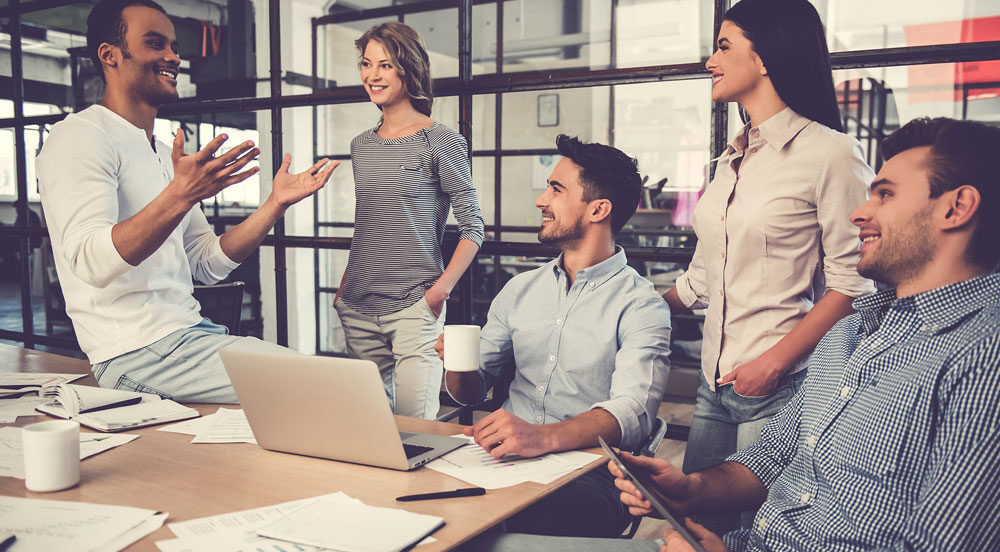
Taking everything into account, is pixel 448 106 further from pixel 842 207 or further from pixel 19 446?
pixel 19 446

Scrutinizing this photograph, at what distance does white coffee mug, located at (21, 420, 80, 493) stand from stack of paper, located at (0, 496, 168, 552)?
4 centimetres

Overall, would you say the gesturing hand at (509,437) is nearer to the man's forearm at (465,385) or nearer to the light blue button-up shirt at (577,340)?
the man's forearm at (465,385)

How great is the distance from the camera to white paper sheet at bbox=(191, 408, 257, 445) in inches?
60.7

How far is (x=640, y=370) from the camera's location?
1.76 m

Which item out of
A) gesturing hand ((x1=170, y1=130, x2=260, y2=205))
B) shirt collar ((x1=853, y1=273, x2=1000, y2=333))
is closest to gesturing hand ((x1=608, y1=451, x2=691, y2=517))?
shirt collar ((x1=853, y1=273, x2=1000, y2=333))

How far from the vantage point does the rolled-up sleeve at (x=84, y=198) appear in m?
1.88

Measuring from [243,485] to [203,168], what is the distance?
852mm

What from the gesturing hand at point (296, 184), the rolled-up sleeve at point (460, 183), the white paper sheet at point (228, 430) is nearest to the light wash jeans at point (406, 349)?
the rolled-up sleeve at point (460, 183)

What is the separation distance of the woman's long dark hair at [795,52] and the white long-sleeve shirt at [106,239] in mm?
1634

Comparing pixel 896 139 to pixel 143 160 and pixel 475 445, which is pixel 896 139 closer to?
pixel 475 445

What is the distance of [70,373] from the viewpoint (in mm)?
2270

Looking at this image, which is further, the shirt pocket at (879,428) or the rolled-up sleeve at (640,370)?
the rolled-up sleeve at (640,370)

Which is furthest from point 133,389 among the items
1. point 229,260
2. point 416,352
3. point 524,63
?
point 524,63

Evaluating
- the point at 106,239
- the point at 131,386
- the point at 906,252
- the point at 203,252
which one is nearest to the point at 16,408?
the point at 131,386
